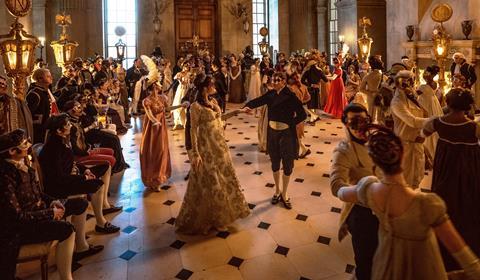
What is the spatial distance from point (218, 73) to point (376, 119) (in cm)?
793

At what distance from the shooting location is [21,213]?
11.0ft

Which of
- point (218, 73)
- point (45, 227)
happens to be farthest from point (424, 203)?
point (218, 73)

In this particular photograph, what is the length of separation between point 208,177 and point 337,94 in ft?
30.2

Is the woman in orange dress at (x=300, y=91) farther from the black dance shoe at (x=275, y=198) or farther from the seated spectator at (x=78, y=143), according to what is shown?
the seated spectator at (x=78, y=143)

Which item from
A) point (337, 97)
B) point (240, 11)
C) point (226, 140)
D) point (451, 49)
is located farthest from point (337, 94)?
point (240, 11)

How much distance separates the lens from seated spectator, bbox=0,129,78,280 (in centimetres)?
326

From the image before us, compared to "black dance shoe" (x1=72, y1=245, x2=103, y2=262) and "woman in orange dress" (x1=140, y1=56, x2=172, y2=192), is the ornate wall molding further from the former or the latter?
"black dance shoe" (x1=72, y1=245, x2=103, y2=262)

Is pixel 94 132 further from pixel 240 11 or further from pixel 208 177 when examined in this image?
pixel 240 11

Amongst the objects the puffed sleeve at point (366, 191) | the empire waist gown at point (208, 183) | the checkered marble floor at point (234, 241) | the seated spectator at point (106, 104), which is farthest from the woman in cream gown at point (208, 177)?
the seated spectator at point (106, 104)

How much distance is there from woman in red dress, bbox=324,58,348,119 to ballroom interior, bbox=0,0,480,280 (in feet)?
→ 1.33

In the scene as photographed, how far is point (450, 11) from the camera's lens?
482 inches

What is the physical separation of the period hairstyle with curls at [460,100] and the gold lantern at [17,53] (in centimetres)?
505

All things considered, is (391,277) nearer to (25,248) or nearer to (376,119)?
(25,248)

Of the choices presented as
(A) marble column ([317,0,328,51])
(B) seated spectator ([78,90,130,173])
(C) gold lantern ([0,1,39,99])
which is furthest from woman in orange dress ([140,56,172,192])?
(A) marble column ([317,0,328,51])
